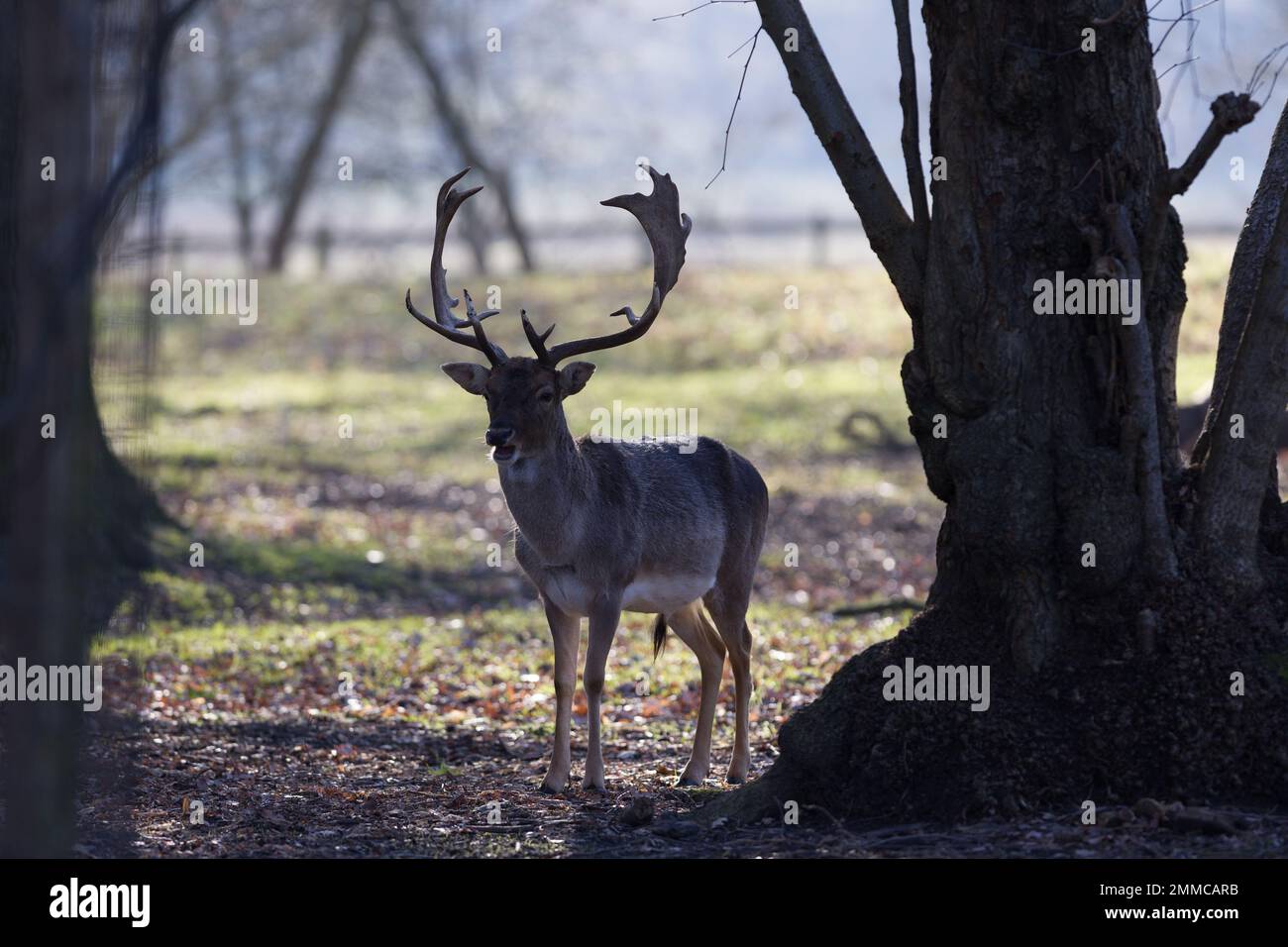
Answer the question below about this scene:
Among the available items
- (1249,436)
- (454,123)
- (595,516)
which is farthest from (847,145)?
(454,123)

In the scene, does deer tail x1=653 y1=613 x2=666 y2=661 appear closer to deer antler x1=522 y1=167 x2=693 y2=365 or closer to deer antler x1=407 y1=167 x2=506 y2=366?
deer antler x1=522 y1=167 x2=693 y2=365

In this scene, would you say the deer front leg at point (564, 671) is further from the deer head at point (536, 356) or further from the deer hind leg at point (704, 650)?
the deer head at point (536, 356)

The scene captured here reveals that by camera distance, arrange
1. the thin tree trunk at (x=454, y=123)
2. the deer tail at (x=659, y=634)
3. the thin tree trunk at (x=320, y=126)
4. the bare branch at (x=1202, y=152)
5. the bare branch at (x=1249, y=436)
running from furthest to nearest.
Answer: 1. the thin tree trunk at (x=320, y=126)
2. the thin tree trunk at (x=454, y=123)
3. the deer tail at (x=659, y=634)
4. the bare branch at (x=1249, y=436)
5. the bare branch at (x=1202, y=152)

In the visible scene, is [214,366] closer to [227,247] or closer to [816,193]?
[227,247]

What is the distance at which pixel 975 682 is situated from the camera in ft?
21.4

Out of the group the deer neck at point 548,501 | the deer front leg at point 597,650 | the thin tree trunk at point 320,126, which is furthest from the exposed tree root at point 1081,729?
the thin tree trunk at point 320,126

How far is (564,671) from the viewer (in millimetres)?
8133

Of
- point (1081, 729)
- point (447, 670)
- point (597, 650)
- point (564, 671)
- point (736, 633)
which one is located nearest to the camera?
point (1081, 729)

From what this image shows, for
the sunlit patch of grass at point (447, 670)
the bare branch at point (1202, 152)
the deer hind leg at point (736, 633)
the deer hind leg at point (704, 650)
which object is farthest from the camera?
the sunlit patch of grass at point (447, 670)

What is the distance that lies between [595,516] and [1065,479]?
255 centimetres

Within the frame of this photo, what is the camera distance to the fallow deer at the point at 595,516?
7.78 metres

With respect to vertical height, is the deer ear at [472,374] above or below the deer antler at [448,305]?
below

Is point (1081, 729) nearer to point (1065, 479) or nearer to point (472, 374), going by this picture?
point (1065, 479)
